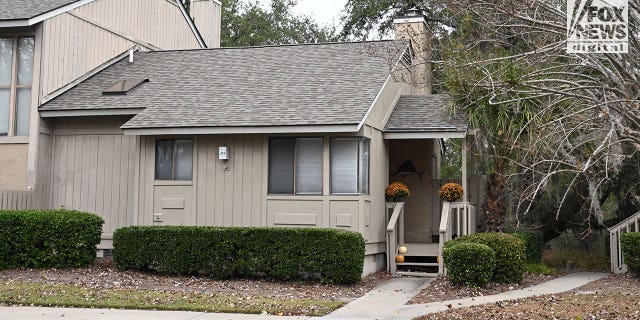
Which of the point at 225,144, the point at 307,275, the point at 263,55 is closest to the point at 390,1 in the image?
the point at 263,55

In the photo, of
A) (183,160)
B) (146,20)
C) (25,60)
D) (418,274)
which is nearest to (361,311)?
(418,274)

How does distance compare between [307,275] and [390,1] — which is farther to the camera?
[390,1]

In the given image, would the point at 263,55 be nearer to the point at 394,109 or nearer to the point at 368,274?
the point at 394,109

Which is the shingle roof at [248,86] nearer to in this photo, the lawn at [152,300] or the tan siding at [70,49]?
the tan siding at [70,49]

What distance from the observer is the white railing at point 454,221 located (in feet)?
49.7

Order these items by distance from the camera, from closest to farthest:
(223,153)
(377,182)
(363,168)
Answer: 1. (363,168)
2. (223,153)
3. (377,182)

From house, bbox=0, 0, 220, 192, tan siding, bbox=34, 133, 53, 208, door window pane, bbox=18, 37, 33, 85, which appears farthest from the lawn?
door window pane, bbox=18, 37, 33, 85

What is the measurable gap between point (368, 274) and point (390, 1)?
1487 centimetres

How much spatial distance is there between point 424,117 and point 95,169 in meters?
7.72

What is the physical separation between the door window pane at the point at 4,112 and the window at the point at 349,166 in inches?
310

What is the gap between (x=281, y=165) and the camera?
15305 mm

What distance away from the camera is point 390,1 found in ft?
90.3

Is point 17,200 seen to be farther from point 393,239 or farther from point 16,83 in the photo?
point 393,239

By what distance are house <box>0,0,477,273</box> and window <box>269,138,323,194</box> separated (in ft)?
0.07
